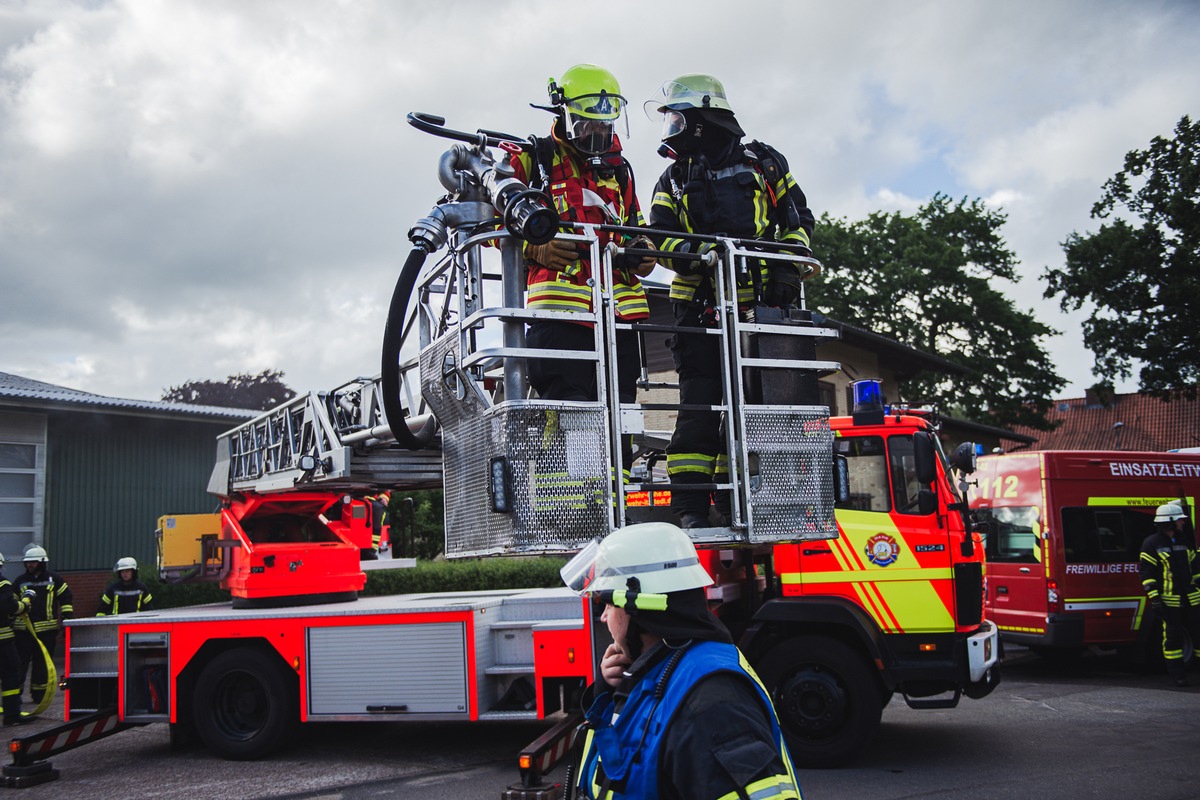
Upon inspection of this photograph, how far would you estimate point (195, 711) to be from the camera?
8.14 metres

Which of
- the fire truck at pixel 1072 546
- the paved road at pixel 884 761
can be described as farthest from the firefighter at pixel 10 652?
the fire truck at pixel 1072 546

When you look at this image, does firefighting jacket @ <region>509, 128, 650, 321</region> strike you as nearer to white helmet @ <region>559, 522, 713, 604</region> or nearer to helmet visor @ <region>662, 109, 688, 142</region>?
helmet visor @ <region>662, 109, 688, 142</region>

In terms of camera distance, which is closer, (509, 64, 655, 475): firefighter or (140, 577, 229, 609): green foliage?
(509, 64, 655, 475): firefighter

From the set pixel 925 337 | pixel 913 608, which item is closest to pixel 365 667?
pixel 913 608

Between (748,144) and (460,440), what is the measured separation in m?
2.40

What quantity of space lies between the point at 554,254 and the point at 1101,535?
31.5 feet

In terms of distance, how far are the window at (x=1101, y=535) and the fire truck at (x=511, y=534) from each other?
484 cm

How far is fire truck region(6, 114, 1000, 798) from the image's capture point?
4.45m

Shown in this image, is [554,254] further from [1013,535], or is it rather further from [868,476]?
[1013,535]

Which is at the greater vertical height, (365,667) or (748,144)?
(748,144)

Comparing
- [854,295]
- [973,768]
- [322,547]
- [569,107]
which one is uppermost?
[854,295]

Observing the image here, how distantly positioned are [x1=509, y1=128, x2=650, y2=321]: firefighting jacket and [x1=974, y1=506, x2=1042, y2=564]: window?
311 inches

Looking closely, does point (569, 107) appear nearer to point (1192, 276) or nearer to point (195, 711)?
point (195, 711)

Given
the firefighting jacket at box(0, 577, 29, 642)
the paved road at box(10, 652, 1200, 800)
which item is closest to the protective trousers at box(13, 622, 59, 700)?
the firefighting jacket at box(0, 577, 29, 642)
